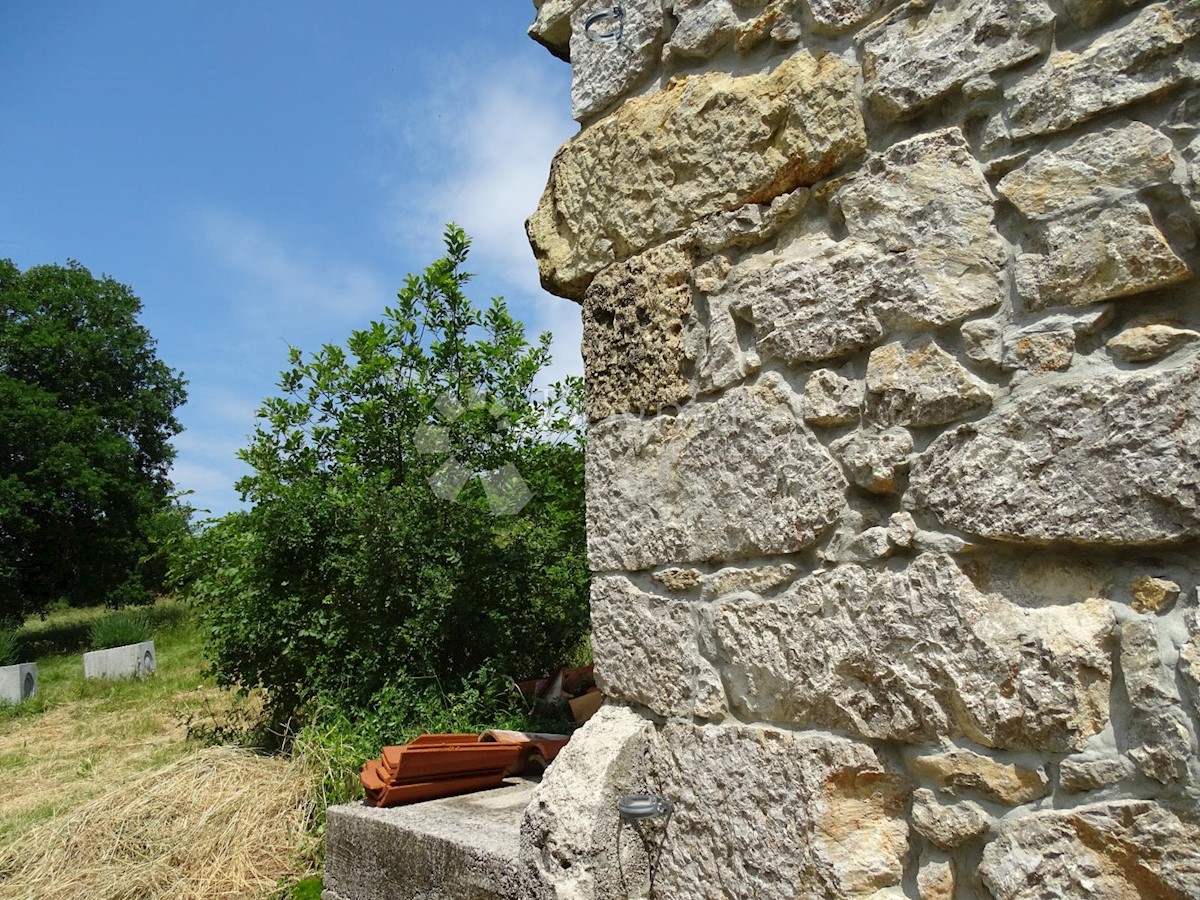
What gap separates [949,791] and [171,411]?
23249 mm

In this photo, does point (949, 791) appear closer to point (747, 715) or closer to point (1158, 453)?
point (747, 715)

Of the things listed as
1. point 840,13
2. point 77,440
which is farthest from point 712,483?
point 77,440

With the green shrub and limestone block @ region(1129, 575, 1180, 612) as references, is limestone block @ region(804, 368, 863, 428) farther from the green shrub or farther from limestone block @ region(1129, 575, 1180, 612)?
the green shrub

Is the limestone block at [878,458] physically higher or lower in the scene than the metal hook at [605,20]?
lower

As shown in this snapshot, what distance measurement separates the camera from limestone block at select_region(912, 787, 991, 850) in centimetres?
139

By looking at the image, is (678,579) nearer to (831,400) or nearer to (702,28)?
(831,400)

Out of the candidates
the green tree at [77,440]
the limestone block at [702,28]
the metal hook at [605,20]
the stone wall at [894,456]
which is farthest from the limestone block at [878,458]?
the green tree at [77,440]

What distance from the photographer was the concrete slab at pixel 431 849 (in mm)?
2217

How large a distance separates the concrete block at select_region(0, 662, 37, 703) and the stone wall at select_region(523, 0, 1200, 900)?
427 inches

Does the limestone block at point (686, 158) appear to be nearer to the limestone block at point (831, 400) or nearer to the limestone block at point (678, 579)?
the limestone block at point (831, 400)

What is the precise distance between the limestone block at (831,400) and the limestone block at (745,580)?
0.94 feet

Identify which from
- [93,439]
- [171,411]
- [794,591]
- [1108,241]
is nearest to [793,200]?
[1108,241]

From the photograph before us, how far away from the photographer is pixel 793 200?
1.75 metres

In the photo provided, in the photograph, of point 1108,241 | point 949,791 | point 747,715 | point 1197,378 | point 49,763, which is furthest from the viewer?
point 49,763
